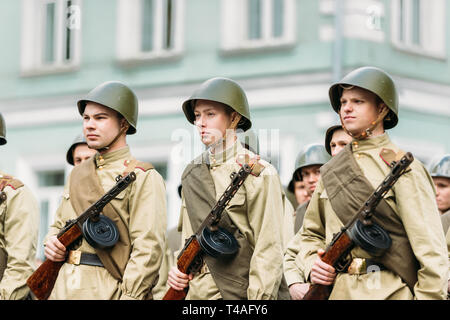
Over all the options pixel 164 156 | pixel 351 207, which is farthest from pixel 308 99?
pixel 351 207

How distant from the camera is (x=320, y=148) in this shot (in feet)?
31.3

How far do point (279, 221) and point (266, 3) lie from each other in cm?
1053

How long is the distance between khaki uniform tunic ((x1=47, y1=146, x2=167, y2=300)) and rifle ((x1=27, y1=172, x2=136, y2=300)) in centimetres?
7

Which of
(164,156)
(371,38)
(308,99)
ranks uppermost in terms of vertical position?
(371,38)

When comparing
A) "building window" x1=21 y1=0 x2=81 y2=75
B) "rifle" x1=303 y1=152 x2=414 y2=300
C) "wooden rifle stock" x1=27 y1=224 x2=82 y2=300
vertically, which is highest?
"building window" x1=21 y1=0 x2=81 y2=75

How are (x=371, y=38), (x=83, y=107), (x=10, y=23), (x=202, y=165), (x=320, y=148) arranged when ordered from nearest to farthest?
(x=202, y=165)
(x=83, y=107)
(x=320, y=148)
(x=371, y=38)
(x=10, y=23)

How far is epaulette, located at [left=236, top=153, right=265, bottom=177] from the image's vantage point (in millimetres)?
6656

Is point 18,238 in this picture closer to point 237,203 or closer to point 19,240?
point 19,240

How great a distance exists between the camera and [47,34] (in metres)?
18.6

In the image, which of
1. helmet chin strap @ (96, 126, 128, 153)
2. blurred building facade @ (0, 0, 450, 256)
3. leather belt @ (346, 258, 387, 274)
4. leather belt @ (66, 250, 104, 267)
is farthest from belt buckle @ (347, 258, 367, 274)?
blurred building facade @ (0, 0, 450, 256)

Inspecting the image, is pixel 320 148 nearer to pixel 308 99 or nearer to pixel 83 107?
pixel 83 107

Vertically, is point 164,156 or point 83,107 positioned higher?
point 83,107

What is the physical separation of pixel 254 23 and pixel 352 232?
11334 millimetres

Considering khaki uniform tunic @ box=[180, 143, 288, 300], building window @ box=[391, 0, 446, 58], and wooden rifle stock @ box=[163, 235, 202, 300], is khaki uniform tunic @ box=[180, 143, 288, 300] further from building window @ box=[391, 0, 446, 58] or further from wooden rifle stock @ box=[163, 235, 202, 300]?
building window @ box=[391, 0, 446, 58]
